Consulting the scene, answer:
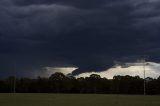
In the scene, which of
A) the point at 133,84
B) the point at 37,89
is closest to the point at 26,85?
the point at 37,89

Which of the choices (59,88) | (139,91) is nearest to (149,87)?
(139,91)

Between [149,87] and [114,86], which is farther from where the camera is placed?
[114,86]

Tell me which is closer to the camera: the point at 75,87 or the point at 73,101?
the point at 73,101

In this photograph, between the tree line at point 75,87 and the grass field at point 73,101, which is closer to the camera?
the grass field at point 73,101

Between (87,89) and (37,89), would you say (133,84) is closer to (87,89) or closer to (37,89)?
(87,89)

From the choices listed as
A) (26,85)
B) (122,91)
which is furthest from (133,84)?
(26,85)

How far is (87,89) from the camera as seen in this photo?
198 meters

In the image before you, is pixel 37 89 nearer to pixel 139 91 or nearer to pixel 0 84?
pixel 0 84

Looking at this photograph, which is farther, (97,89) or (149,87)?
(97,89)

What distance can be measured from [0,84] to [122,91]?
61.0 m

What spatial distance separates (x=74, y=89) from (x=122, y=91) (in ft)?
77.9

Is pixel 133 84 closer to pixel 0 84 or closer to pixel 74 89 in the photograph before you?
pixel 74 89

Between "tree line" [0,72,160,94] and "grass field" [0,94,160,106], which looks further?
"tree line" [0,72,160,94]

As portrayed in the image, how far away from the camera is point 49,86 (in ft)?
652
